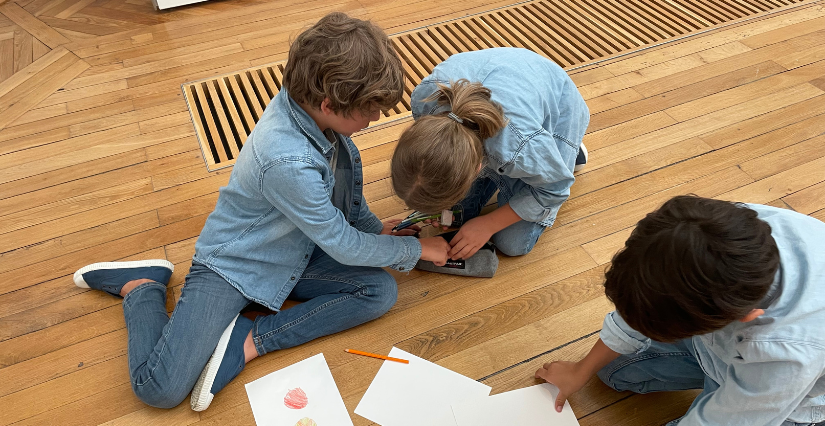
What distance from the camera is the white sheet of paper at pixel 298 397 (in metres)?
1.18

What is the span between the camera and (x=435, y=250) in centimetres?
136

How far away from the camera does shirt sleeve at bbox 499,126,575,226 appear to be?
3.88 feet

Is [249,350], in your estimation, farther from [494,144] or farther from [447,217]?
[494,144]

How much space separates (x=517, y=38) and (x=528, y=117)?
1141 millimetres

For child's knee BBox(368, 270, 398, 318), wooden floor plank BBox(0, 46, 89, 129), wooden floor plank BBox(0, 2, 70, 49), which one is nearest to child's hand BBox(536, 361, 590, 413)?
child's knee BBox(368, 270, 398, 318)

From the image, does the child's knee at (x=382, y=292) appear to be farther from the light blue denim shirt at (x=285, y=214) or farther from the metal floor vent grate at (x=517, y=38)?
the metal floor vent grate at (x=517, y=38)

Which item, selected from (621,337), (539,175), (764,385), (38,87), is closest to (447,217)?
(539,175)

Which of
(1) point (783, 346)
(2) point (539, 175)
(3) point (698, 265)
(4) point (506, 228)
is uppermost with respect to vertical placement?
(3) point (698, 265)

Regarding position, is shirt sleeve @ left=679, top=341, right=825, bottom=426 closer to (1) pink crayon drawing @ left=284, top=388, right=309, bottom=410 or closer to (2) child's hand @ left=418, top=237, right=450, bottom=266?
(2) child's hand @ left=418, top=237, right=450, bottom=266

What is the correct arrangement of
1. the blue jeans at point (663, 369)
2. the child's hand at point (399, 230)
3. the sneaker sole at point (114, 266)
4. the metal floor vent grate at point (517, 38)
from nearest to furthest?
the blue jeans at point (663, 369) < the sneaker sole at point (114, 266) < the child's hand at point (399, 230) < the metal floor vent grate at point (517, 38)

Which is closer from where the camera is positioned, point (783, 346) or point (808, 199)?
point (783, 346)

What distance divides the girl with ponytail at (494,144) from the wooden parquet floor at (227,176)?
142 mm

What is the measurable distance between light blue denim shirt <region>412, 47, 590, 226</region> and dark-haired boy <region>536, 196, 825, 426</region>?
0.40m

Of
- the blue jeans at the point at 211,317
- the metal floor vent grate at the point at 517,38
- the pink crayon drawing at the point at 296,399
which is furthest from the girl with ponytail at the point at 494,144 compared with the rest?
the metal floor vent grate at the point at 517,38
